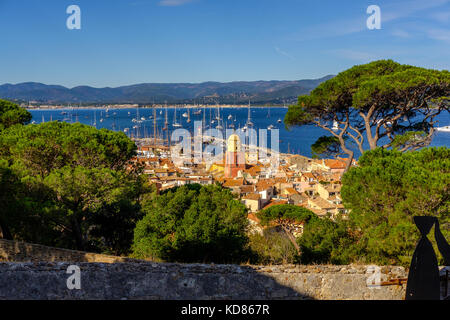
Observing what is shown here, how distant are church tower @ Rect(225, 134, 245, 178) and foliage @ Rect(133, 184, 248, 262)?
2750 centimetres

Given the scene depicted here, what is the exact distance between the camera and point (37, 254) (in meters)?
7.90

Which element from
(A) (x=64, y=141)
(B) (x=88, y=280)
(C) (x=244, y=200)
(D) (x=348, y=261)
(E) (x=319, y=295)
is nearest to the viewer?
(B) (x=88, y=280)

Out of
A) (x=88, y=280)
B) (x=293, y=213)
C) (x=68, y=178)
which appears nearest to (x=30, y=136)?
(x=68, y=178)

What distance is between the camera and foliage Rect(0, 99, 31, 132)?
14.6 metres

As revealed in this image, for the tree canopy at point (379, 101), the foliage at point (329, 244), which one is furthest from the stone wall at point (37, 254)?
the tree canopy at point (379, 101)

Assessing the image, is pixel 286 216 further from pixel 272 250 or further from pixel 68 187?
pixel 68 187

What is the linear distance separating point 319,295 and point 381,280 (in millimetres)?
1108

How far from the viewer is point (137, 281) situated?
5.84 m

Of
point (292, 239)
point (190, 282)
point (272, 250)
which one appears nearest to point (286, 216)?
point (292, 239)

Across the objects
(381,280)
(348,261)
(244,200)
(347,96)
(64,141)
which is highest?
(347,96)

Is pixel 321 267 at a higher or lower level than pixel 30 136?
lower

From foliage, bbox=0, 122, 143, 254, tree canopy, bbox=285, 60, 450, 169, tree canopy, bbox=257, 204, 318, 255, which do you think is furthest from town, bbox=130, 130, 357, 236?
tree canopy, bbox=285, 60, 450, 169

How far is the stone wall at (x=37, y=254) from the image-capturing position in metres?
7.73
